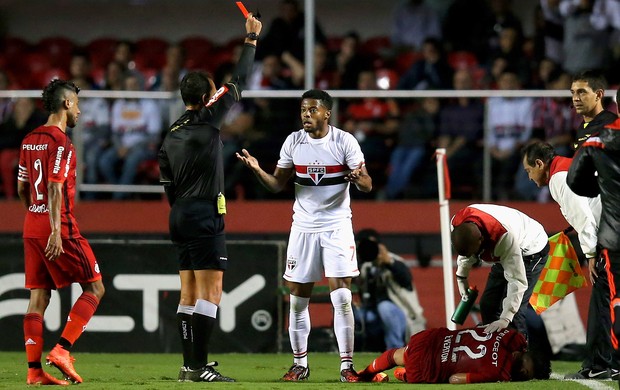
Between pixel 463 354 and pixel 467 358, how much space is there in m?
0.04

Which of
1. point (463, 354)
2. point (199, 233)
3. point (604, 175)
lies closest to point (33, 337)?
point (199, 233)

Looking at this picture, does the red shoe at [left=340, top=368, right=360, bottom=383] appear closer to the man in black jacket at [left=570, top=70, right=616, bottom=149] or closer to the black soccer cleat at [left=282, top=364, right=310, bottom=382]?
the black soccer cleat at [left=282, top=364, right=310, bottom=382]

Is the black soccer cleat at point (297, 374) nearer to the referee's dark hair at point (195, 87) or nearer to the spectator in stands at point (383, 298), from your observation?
the referee's dark hair at point (195, 87)

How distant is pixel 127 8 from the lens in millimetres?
18562

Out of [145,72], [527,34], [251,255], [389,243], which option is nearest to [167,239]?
[251,255]

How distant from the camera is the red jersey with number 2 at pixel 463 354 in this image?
7.82 m

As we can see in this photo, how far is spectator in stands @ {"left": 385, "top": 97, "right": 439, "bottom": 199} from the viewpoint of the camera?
12.6m

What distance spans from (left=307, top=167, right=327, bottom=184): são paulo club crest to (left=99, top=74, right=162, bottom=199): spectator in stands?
14.9ft

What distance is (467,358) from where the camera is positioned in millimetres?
7855

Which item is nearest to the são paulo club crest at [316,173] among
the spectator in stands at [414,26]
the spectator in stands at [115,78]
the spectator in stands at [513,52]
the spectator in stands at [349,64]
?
the spectator in stands at [349,64]

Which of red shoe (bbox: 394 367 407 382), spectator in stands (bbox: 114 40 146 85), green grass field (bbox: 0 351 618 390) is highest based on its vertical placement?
spectator in stands (bbox: 114 40 146 85)

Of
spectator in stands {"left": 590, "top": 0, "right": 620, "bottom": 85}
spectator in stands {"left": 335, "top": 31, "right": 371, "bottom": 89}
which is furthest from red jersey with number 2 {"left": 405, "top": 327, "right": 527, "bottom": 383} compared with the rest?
spectator in stands {"left": 590, "top": 0, "right": 620, "bottom": 85}

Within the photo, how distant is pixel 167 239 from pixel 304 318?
3.33 m

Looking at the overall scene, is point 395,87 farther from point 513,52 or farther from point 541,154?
point 541,154
